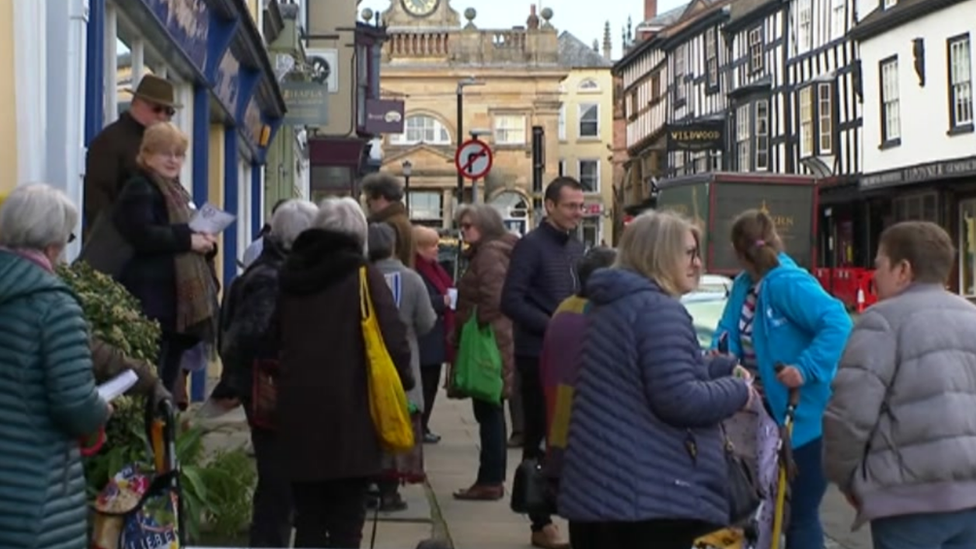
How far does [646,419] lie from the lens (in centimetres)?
546

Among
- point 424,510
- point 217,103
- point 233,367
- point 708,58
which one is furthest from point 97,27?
point 708,58

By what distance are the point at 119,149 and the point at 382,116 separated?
31401mm

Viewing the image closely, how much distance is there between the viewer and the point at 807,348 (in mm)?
7422

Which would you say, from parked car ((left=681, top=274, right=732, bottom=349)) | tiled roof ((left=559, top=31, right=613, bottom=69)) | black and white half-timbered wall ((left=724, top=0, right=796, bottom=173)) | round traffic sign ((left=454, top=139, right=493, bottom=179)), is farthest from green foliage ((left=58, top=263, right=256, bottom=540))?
tiled roof ((left=559, top=31, right=613, bottom=69))

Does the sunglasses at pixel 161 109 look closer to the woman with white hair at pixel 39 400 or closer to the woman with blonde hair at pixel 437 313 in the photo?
the woman with white hair at pixel 39 400

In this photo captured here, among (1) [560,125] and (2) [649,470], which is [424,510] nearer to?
(2) [649,470]

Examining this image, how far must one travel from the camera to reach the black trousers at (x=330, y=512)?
271 inches

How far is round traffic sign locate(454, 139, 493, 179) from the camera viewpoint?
25531mm

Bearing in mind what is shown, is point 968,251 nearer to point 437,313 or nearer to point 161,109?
point 437,313

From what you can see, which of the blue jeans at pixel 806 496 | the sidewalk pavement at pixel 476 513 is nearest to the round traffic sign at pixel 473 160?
the sidewalk pavement at pixel 476 513

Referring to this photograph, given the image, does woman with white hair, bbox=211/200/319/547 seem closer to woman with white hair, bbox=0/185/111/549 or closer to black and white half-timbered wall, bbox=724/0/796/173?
woman with white hair, bbox=0/185/111/549

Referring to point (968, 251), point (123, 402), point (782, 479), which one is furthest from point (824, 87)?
point (123, 402)

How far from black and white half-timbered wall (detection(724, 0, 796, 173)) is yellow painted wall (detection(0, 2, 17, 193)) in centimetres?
4662

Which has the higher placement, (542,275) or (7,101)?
(7,101)
